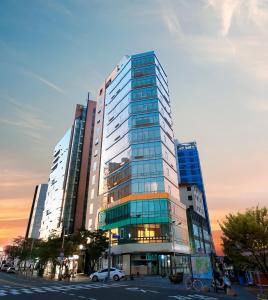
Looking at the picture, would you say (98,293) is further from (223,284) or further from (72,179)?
(72,179)

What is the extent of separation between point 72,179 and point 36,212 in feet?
299

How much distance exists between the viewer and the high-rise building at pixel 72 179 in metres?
92.8

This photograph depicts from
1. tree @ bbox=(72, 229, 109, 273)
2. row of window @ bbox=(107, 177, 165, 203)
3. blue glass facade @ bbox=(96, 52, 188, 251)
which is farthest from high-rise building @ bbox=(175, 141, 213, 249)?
tree @ bbox=(72, 229, 109, 273)

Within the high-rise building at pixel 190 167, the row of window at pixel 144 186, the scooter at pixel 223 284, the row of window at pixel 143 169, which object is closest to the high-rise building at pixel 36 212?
the high-rise building at pixel 190 167

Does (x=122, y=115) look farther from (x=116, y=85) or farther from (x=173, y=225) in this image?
(x=173, y=225)

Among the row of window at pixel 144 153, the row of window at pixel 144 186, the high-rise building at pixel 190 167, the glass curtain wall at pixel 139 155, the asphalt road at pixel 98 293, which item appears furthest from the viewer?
the high-rise building at pixel 190 167

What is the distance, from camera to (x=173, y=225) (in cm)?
5628

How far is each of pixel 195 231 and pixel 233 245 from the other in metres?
59.6

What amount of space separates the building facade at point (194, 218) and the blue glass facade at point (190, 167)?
1656cm

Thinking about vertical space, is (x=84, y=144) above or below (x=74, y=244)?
above

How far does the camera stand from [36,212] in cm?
17500

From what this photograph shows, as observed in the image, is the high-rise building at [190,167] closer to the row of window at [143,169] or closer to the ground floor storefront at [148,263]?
the row of window at [143,169]

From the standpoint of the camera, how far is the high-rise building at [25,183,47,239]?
170825 mm

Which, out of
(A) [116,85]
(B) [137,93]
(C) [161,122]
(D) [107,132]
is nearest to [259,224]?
(C) [161,122]
